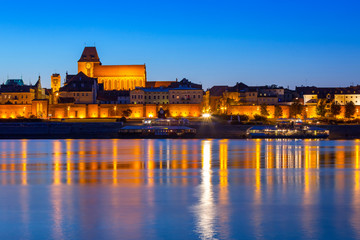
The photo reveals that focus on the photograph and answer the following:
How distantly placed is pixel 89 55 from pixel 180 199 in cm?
11477

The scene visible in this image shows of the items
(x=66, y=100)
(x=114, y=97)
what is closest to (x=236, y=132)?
(x=66, y=100)

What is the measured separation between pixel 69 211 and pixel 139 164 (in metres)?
9.99

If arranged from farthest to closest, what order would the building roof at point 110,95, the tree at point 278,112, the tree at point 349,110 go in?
the building roof at point 110,95, the tree at point 278,112, the tree at point 349,110

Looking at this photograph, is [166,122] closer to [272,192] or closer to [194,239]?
[272,192]

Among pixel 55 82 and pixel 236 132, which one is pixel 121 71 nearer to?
pixel 55 82

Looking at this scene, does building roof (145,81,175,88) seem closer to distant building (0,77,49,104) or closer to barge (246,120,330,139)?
distant building (0,77,49,104)

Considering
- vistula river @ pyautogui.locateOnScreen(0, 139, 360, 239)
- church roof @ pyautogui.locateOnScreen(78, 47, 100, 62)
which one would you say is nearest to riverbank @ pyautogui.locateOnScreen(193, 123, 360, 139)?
vistula river @ pyautogui.locateOnScreen(0, 139, 360, 239)

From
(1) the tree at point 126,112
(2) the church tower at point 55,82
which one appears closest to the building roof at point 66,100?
(1) the tree at point 126,112

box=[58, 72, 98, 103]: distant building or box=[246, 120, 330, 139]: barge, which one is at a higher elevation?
box=[58, 72, 98, 103]: distant building

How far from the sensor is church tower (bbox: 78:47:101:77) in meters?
122

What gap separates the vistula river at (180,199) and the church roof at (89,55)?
4036 inches

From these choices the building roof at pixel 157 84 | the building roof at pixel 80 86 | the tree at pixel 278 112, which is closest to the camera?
the tree at pixel 278 112

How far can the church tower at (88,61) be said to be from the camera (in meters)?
122

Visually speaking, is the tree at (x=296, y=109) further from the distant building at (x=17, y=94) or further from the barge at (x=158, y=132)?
the distant building at (x=17, y=94)
